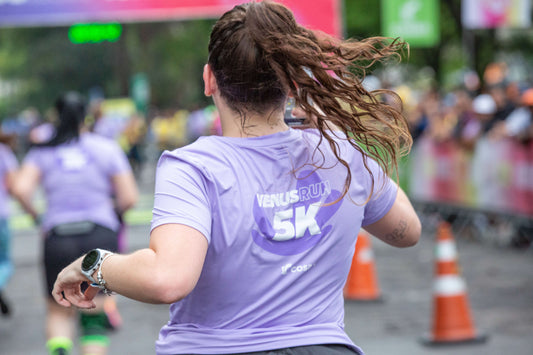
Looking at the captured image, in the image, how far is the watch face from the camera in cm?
215

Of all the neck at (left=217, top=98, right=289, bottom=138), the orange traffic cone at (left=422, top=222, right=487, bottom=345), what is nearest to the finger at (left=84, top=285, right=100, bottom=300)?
the neck at (left=217, top=98, right=289, bottom=138)

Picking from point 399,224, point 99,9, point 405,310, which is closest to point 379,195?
point 399,224

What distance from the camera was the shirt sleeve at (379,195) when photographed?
2424 mm

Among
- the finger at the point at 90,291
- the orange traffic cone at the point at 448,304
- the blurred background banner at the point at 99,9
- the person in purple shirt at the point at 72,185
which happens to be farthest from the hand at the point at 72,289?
the blurred background banner at the point at 99,9

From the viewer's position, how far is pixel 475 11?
61.4ft

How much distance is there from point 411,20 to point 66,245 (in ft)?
45.2

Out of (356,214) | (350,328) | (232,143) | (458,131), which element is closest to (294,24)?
(232,143)

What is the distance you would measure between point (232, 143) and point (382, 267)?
27.2 feet

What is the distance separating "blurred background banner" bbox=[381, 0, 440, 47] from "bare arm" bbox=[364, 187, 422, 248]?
51.7 ft

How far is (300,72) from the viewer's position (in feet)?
7.09

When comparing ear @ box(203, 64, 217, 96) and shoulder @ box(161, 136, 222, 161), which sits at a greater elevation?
ear @ box(203, 64, 217, 96)

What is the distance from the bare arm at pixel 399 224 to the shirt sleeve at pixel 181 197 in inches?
23.9

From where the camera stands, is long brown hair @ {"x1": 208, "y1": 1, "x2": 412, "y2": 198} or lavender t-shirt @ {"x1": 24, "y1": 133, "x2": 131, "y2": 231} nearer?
long brown hair @ {"x1": 208, "y1": 1, "x2": 412, "y2": 198}

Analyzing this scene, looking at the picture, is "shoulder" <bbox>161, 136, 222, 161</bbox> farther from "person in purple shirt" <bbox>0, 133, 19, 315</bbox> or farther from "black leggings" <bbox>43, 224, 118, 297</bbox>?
"person in purple shirt" <bbox>0, 133, 19, 315</bbox>
